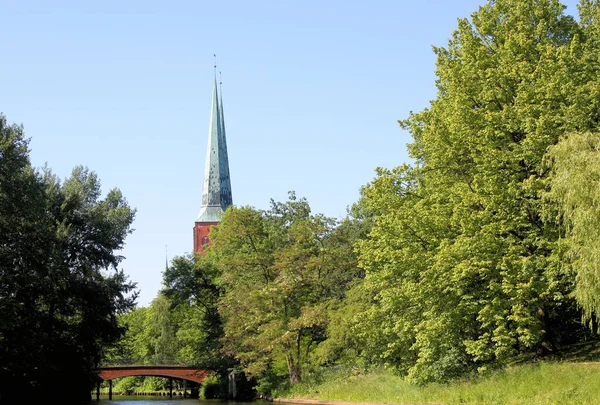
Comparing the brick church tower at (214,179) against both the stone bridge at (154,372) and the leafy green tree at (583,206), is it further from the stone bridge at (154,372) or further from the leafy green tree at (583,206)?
the leafy green tree at (583,206)

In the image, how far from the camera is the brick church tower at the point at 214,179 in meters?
137

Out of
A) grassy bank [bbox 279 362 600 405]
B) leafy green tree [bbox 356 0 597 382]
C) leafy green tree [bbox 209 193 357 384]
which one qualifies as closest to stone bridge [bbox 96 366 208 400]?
leafy green tree [bbox 209 193 357 384]

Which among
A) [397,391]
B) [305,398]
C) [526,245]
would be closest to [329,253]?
[305,398]

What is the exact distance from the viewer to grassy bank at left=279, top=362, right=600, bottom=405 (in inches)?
1061

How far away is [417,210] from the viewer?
114 ft

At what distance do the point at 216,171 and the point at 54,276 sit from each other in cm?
9397

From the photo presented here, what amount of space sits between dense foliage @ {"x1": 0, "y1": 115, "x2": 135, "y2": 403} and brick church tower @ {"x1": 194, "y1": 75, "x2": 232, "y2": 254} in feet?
258

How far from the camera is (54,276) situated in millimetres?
44406

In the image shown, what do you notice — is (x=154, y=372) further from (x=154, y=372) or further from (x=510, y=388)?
(x=510, y=388)

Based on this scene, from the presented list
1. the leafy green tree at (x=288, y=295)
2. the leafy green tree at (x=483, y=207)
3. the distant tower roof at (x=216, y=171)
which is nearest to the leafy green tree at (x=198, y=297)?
the leafy green tree at (x=288, y=295)

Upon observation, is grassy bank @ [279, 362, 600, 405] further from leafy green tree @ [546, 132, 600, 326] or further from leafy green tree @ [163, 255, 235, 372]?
leafy green tree @ [163, 255, 235, 372]

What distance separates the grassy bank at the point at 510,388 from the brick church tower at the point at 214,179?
97.7m

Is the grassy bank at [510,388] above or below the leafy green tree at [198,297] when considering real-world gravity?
below

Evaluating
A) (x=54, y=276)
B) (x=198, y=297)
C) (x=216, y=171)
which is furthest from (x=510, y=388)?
(x=216, y=171)
